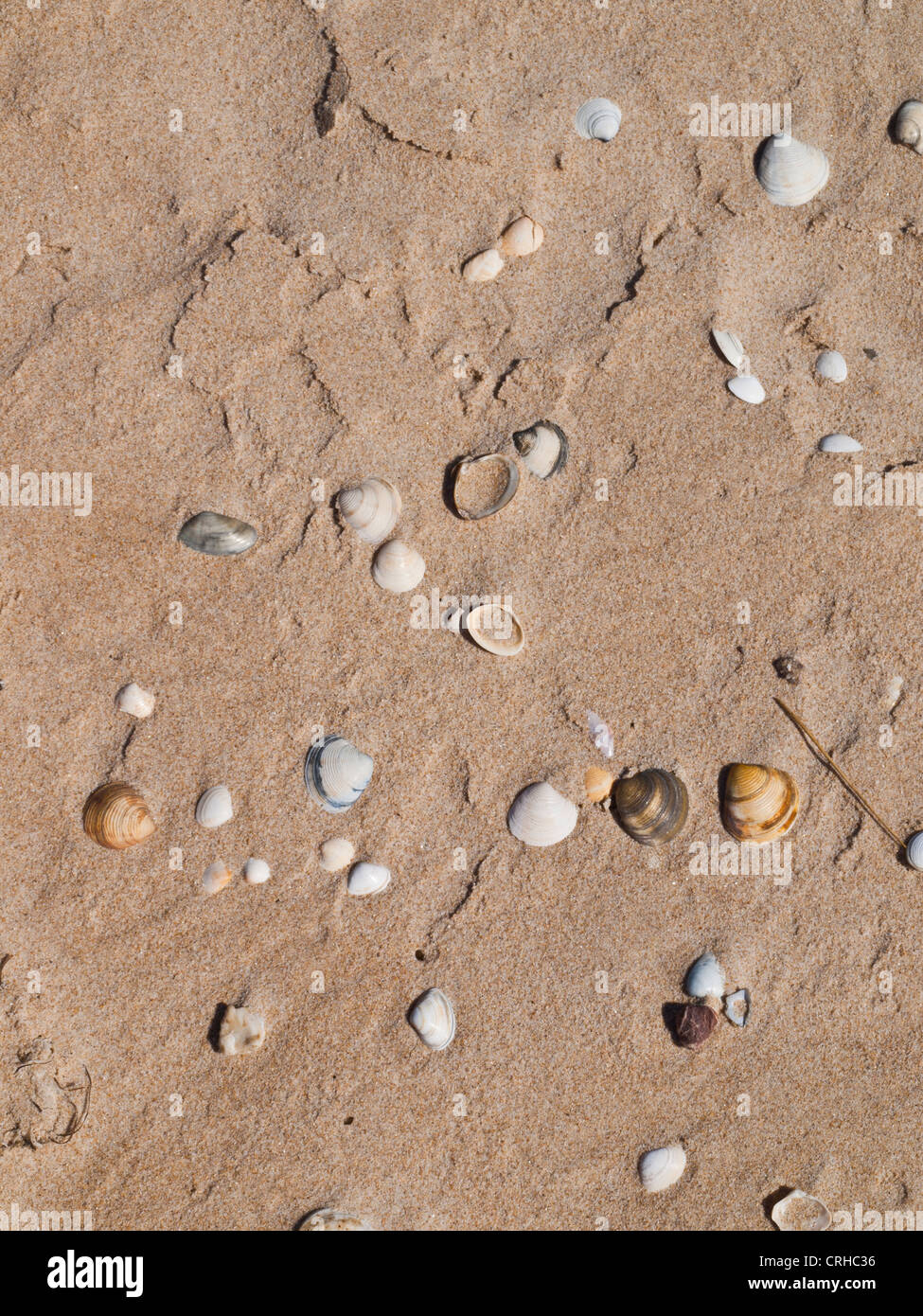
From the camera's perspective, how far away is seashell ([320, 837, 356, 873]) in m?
2.67

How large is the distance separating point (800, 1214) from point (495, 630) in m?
2.06

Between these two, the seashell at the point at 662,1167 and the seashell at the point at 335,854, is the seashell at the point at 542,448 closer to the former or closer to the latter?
the seashell at the point at 335,854

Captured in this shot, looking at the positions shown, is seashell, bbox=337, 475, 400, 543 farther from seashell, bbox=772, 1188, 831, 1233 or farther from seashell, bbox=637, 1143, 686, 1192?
seashell, bbox=772, 1188, 831, 1233

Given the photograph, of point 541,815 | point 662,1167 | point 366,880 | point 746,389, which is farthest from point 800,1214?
point 746,389

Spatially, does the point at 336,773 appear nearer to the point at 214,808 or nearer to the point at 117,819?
the point at 214,808

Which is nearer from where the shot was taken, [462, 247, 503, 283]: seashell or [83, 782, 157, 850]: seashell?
[83, 782, 157, 850]: seashell

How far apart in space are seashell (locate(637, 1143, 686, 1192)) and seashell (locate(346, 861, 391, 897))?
1187 mm

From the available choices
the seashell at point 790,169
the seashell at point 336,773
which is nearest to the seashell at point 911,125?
the seashell at point 790,169

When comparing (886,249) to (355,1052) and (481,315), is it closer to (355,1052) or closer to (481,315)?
(481,315)

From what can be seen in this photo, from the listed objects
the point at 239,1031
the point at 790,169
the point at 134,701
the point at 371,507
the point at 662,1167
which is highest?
the point at 790,169

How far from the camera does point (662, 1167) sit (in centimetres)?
263

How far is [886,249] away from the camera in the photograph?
9.16 ft

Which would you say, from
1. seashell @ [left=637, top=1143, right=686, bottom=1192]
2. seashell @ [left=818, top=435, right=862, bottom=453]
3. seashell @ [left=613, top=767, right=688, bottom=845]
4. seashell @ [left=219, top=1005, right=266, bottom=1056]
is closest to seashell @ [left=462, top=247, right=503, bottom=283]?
seashell @ [left=818, top=435, right=862, bottom=453]

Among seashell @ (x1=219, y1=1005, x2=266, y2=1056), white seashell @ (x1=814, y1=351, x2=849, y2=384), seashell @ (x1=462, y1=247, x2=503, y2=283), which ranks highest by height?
seashell @ (x1=462, y1=247, x2=503, y2=283)
